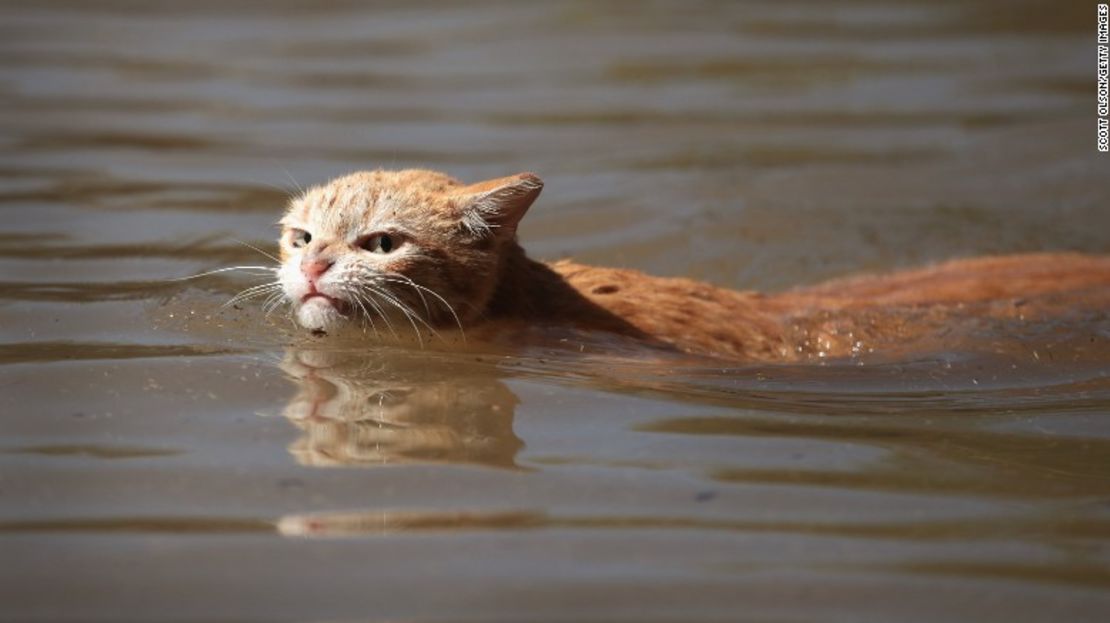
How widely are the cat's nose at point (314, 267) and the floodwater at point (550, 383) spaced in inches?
13.3

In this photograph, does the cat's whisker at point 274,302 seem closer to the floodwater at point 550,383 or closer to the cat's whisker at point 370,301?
the floodwater at point 550,383

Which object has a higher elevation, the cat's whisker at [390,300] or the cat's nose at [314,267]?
the cat's nose at [314,267]

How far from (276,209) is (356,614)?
5855mm

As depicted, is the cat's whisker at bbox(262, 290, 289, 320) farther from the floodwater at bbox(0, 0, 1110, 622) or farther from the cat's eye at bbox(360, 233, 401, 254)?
the cat's eye at bbox(360, 233, 401, 254)

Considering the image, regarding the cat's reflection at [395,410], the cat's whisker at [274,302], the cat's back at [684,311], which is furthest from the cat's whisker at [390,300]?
the cat's back at [684,311]

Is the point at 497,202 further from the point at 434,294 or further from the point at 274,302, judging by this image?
the point at 274,302

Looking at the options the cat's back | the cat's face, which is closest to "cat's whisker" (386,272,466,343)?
the cat's face

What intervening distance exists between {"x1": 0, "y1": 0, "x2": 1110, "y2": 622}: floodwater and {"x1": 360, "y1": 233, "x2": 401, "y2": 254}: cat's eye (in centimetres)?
38

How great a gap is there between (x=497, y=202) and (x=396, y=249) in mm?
413

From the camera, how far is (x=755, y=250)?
909 cm

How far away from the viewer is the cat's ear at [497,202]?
5.93 m

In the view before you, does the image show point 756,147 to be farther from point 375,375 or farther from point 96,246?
point 375,375

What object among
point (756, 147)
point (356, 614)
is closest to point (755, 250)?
point (756, 147)

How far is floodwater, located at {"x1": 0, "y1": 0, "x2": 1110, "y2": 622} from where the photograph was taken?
4016 millimetres
